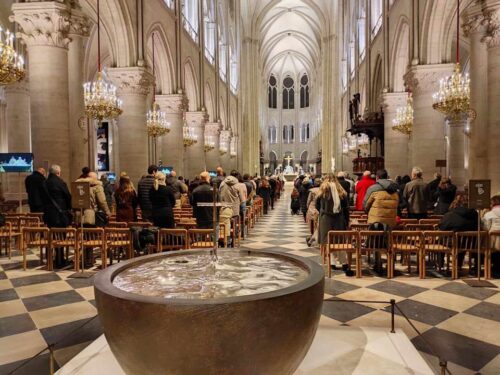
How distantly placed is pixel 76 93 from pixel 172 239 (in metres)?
6.18

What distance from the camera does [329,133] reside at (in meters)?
37.5

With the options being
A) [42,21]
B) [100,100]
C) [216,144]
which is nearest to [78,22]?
[42,21]

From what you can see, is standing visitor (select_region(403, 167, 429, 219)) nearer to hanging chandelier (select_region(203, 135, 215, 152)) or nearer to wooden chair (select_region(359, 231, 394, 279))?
wooden chair (select_region(359, 231, 394, 279))

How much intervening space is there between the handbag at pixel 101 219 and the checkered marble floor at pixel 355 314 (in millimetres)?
1107

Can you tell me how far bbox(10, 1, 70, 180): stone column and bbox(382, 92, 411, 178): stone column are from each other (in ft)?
Result: 41.2

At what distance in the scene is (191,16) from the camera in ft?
75.2

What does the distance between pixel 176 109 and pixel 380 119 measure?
357 inches

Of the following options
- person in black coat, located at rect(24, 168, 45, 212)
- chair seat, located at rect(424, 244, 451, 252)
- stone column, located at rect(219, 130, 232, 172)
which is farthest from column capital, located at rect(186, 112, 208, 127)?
chair seat, located at rect(424, 244, 451, 252)

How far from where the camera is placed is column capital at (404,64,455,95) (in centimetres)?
1255

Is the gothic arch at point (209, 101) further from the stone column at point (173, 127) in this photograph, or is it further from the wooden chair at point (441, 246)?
the wooden chair at point (441, 246)

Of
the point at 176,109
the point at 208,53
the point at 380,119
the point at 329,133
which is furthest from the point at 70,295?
the point at 329,133

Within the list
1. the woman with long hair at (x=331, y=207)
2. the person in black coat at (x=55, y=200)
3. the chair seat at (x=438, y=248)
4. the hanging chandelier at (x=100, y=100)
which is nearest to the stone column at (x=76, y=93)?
the hanging chandelier at (x=100, y=100)

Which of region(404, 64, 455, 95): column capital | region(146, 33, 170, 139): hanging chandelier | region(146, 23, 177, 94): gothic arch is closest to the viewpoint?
region(404, 64, 455, 95): column capital

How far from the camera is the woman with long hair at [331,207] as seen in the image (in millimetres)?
6520
